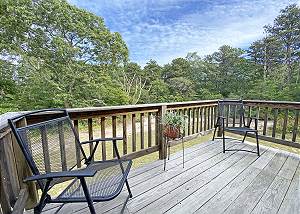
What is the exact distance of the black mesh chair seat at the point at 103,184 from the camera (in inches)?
47.6

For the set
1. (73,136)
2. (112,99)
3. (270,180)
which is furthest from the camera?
(112,99)

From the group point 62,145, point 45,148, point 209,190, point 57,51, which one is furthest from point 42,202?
point 57,51

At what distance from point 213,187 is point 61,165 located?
60.5 inches

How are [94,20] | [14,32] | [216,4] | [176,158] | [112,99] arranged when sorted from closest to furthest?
[176,158]
[216,4]
[14,32]
[94,20]
[112,99]

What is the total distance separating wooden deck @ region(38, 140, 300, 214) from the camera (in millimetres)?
1692

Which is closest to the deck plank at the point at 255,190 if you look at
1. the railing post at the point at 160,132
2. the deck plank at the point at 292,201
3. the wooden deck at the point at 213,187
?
the wooden deck at the point at 213,187

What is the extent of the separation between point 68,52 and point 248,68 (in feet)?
40.3

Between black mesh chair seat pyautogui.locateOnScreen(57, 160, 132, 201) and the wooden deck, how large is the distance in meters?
Answer: 0.28

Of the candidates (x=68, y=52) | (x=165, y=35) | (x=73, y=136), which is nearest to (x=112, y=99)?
(x=68, y=52)

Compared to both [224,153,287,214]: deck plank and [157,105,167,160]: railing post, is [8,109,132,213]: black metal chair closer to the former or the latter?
[224,153,287,214]: deck plank

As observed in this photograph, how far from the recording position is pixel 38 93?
830 centimetres

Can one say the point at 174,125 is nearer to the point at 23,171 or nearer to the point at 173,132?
the point at 173,132

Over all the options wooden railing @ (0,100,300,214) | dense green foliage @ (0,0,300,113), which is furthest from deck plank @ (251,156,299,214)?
dense green foliage @ (0,0,300,113)

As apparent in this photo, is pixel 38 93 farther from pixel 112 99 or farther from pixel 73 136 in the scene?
pixel 73 136
